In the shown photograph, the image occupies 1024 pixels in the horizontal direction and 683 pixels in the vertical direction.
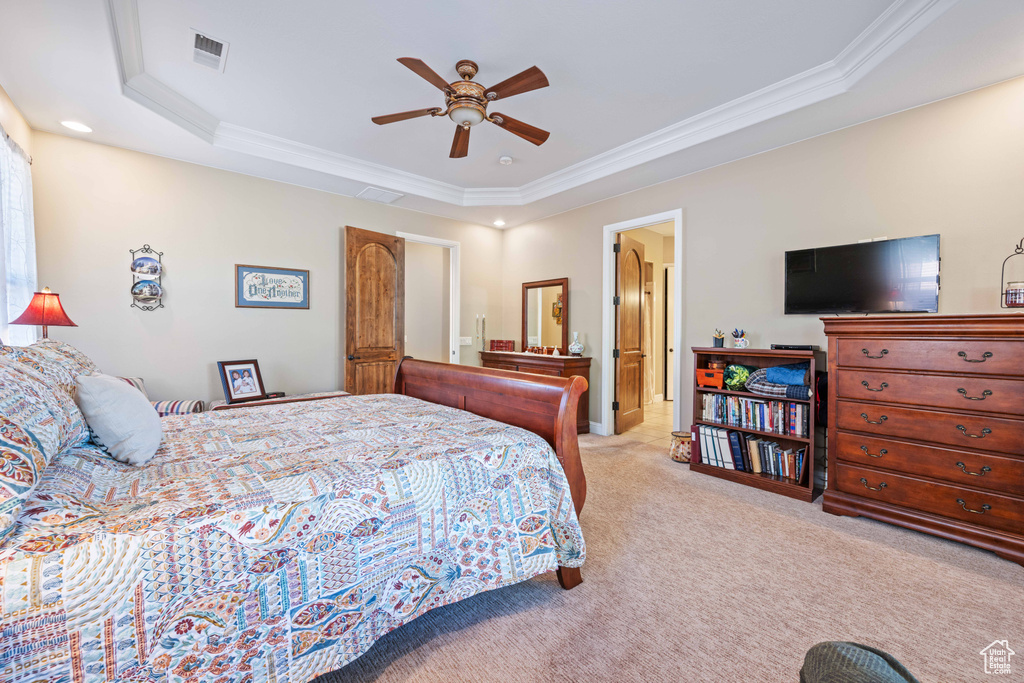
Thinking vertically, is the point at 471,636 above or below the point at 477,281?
below

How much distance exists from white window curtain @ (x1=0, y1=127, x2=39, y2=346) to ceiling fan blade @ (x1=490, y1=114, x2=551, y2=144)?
2952 millimetres

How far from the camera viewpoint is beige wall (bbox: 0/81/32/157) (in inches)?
103

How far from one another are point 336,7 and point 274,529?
2.53 m

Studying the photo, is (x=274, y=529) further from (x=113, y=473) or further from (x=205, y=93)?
(x=205, y=93)

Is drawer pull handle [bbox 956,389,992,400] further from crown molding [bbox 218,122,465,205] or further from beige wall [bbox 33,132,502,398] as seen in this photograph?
beige wall [bbox 33,132,502,398]

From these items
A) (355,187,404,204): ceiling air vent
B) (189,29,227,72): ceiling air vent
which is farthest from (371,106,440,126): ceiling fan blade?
(355,187,404,204): ceiling air vent

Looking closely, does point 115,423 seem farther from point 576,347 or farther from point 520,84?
point 576,347

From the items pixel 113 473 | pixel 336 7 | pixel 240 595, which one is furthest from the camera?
pixel 336 7

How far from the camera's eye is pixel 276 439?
1.83 metres

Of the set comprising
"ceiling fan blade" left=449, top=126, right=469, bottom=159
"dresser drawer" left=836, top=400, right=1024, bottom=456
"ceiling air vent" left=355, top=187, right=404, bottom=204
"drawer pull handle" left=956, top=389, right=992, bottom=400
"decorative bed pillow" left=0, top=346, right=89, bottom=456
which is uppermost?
"ceiling air vent" left=355, top=187, right=404, bottom=204

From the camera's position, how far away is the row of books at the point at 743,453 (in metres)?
3.10

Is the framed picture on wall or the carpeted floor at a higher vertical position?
the framed picture on wall

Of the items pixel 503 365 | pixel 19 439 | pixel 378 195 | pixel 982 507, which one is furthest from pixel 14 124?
pixel 982 507

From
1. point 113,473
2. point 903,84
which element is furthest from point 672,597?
point 903,84
